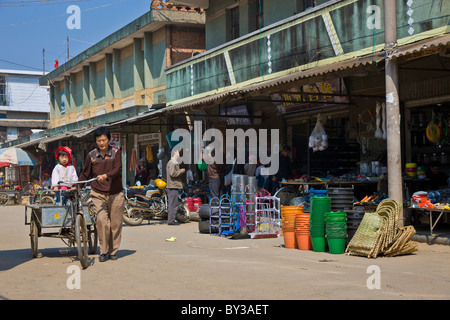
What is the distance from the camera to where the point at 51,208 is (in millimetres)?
9227

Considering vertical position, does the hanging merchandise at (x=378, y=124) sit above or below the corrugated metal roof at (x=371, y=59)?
below

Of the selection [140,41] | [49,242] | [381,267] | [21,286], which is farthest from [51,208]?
[140,41]

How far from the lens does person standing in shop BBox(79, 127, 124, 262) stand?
9094 mm

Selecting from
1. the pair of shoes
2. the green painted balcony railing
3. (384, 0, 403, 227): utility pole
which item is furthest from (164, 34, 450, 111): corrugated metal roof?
the pair of shoes

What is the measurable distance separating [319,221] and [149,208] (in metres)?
7.62

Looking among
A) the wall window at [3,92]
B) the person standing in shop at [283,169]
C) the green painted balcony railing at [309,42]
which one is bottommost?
the person standing in shop at [283,169]

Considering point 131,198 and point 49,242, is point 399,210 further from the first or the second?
point 131,198

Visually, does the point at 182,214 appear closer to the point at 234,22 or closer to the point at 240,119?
the point at 240,119

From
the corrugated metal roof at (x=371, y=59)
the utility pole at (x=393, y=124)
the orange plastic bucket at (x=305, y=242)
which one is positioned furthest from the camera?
the utility pole at (x=393, y=124)

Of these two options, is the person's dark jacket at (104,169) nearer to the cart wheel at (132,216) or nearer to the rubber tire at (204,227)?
the rubber tire at (204,227)

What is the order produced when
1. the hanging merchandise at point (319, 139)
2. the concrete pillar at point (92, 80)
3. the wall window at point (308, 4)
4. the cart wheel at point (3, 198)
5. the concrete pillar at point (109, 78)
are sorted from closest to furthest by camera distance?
1. the hanging merchandise at point (319, 139)
2. the wall window at point (308, 4)
3. the cart wheel at point (3, 198)
4. the concrete pillar at point (109, 78)
5. the concrete pillar at point (92, 80)

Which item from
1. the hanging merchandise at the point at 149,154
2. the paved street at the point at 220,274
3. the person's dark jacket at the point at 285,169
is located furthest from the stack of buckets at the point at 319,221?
the hanging merchandise at the point at 149,154

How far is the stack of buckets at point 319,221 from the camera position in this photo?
33.5ft

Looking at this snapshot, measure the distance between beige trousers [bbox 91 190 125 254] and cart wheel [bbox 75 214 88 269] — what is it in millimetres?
396
